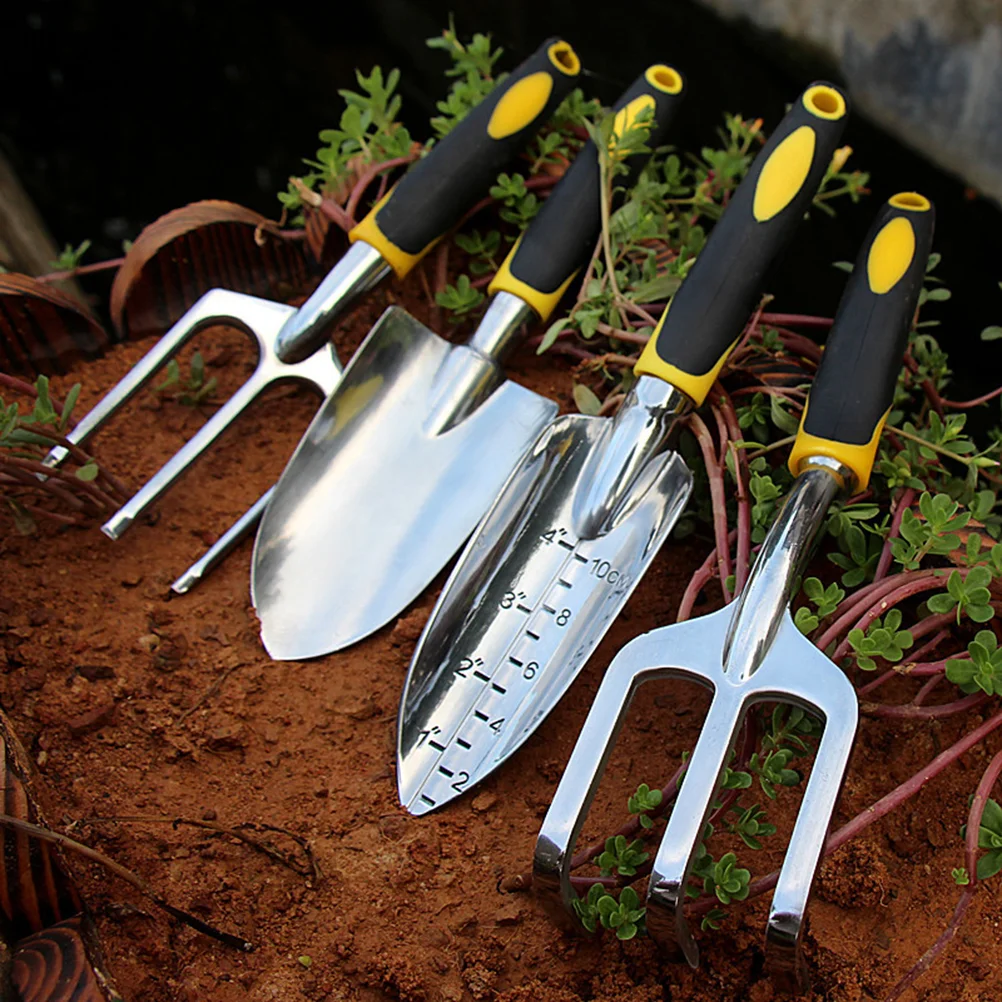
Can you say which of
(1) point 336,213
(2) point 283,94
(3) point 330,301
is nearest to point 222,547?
(3) point 330,301

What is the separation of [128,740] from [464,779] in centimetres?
24

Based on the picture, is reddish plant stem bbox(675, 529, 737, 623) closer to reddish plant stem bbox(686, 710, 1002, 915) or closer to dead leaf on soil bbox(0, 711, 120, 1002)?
reddish plant stem bbox(686, 710, 1002, 915)

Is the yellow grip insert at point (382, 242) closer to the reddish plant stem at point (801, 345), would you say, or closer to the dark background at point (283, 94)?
the reddish plant stem at point (801, 345)

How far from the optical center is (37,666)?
855mm

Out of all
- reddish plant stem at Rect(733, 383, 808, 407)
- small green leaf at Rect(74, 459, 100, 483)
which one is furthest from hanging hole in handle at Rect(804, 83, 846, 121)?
small green leaf at Rect(74, 459, 100, 483)

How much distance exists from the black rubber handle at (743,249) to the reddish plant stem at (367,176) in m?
0.33

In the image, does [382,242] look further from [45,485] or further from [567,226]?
[45,485]

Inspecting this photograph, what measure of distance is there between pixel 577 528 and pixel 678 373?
0.14 meters

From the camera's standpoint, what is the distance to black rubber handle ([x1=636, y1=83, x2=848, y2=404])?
89cm

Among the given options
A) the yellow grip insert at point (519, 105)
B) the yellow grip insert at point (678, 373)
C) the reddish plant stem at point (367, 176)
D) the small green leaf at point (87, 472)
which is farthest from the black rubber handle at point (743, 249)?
the small green leaf at point (87, 472)

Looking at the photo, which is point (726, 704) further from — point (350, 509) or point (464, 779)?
point (350, 509)

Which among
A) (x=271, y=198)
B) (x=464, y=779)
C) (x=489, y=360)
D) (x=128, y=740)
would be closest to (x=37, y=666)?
(x=128, y=740)

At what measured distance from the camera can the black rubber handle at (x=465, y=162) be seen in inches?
40.2

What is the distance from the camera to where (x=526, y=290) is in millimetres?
992
